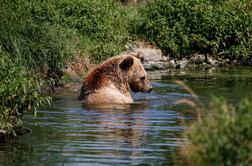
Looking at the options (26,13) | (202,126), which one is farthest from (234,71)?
(202,126)

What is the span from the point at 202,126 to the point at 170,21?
21.1 metres

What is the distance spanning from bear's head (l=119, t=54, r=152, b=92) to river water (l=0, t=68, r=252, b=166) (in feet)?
1.09

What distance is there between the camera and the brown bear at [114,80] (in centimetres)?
1524

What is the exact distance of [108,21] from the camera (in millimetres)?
24188

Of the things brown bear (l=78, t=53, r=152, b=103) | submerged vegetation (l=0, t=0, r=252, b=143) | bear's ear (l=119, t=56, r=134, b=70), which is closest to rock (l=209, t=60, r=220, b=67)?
submerged vegetation (l=0, t=0, r=252, b=143)

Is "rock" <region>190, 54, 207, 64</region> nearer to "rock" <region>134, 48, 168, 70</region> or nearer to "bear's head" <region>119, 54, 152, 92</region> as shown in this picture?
"rock" <region>134, 48, 168, 70</region>

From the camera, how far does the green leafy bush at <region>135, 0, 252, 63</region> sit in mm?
26625

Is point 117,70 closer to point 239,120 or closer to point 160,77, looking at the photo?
point 160,77

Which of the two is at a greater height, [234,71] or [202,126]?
[202,126]

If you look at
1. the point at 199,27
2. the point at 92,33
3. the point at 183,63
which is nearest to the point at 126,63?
the point at 92,33

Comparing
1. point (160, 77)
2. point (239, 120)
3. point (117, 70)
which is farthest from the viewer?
point (160, 77)

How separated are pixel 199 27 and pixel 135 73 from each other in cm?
1164

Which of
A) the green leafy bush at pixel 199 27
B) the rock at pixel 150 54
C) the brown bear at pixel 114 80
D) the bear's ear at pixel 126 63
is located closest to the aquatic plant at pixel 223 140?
the brown bear at pixel 114 80

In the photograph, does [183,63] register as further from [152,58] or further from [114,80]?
[114,80]
